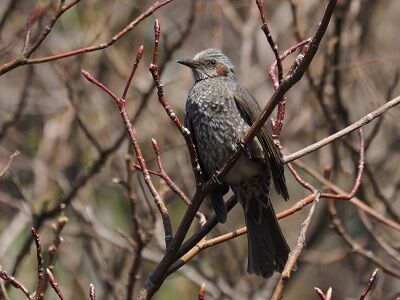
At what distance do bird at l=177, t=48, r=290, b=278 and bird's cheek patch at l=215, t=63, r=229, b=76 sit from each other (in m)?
0.23

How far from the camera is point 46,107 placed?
8055 mm

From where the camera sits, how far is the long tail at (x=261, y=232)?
457 cm

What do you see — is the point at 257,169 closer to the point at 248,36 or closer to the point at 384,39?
the point at 248,36

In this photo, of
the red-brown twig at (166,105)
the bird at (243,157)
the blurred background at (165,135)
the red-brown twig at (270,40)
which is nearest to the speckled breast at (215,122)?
the bird at (243,157)

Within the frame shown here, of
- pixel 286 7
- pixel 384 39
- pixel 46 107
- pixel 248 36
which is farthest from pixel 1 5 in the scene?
pixel 384 39

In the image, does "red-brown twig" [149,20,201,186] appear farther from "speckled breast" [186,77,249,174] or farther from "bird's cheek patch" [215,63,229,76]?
"bird's cheek patch" [215,63,229,76]

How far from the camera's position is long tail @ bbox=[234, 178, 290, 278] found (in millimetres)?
4566

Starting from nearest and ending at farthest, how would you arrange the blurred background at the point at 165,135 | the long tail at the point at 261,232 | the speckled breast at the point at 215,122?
the long tail at the point at 261,232, the speckled breast at the point at 215,122, the blurred background at the point at 165,135

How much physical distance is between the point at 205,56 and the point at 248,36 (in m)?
2.38

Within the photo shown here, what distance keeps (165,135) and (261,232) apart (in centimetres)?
273

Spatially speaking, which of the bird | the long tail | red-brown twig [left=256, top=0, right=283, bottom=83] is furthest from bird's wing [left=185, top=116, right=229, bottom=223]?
red-brown twig [left=256, top=0, right=283, bottom=83]

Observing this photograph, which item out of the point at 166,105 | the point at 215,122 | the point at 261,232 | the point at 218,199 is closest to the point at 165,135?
the point at 215,122

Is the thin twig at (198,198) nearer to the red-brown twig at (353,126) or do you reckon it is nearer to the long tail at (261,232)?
the red-brown twig at (353,126)

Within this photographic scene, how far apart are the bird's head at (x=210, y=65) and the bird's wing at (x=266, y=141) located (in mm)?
343
